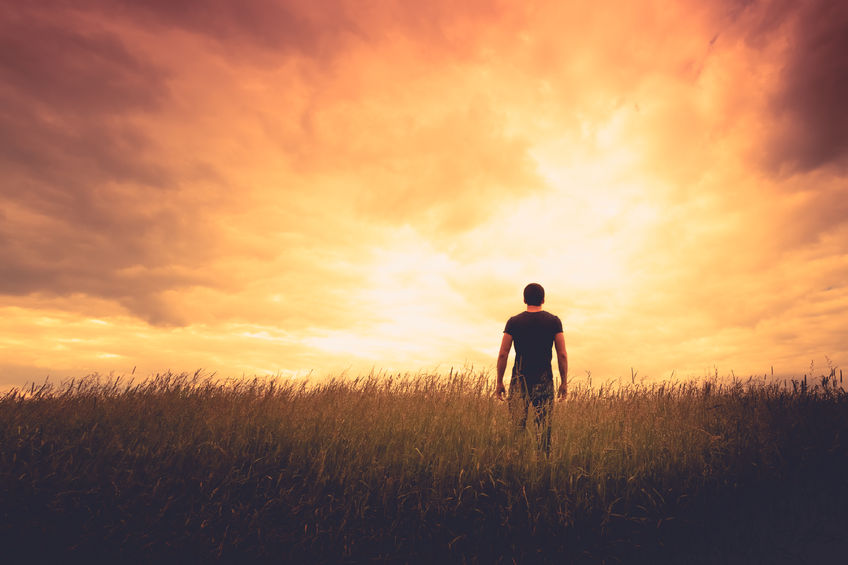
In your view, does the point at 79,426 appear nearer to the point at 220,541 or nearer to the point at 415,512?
the point at 220,541

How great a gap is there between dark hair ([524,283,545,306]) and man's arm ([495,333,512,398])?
1.86 ft

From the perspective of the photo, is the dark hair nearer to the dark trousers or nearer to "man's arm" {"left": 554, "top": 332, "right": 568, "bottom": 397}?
"man's arm" {"left": 554, "top": 332, "right": 568, "bottom": 397}

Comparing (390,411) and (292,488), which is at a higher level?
(390,411)

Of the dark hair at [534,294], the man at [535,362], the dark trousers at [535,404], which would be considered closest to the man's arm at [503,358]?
the man at [535,362]

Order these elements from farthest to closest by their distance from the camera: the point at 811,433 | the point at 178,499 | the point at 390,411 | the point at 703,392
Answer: the point at 703,392
the point at 390,411
the point at 811,433
the point at 178,499

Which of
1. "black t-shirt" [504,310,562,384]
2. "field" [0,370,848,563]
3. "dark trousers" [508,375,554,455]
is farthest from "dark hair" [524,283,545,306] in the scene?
"field" [0,370,848,563]

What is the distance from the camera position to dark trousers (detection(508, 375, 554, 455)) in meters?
6.19

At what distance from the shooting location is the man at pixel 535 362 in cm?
632

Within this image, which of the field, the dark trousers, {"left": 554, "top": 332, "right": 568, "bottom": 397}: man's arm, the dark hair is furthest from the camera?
the dark hair

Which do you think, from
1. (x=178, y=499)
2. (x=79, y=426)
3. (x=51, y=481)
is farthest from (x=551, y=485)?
(x=79, y=426)

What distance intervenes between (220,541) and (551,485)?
350 centimetres

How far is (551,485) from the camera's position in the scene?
5320mm

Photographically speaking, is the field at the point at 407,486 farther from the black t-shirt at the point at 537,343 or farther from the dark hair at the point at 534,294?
the dark hair at the point at 534,294

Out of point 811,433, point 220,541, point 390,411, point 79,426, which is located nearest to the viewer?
point 220,541
